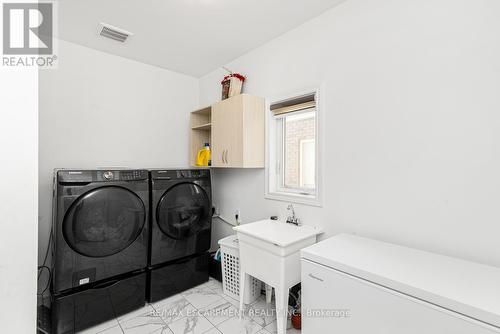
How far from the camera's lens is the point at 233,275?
2.24 m

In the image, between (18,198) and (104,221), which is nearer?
(18,198)

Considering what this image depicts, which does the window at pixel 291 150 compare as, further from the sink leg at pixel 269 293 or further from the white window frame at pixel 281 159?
the sink leg at pixel 269 293

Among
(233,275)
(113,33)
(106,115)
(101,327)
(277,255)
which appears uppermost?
(113,33)

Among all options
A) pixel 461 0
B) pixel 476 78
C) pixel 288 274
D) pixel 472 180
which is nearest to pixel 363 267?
pixel 288 274

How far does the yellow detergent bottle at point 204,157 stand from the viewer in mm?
2891

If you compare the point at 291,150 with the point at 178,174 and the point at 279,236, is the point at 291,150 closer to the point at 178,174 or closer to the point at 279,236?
the point at 279,236

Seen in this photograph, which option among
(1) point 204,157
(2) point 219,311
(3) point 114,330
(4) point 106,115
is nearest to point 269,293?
(2) point 219,311

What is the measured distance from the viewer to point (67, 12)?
1896 millimetres

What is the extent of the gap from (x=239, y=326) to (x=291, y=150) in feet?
5.32

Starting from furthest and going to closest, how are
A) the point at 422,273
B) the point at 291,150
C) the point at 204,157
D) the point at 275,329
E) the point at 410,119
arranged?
1. the point at 204,157
2. the point at 291,150
3. the point at 275,329
4. the point at 410,119
5. the point at 422,273

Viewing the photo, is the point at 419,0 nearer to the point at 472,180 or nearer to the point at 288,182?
the point at 472,180

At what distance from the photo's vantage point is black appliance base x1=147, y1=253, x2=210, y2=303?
→ 2170mm

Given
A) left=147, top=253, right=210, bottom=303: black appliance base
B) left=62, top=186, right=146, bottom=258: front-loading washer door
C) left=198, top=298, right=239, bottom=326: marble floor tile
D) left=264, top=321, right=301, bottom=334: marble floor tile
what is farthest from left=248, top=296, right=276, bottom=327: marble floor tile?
left=62, top=186, right=146, bottom=258: front-loading washer door

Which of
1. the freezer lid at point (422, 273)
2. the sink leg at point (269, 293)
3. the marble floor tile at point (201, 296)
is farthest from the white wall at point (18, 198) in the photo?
the sink leg at point (269, 293)
